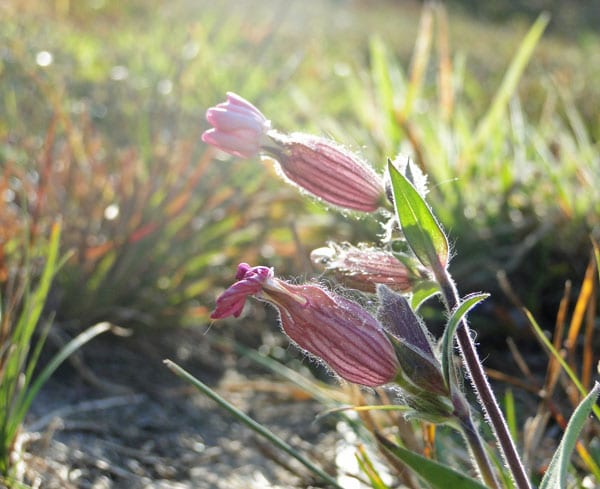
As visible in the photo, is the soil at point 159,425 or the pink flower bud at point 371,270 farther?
the soil at point 159,425

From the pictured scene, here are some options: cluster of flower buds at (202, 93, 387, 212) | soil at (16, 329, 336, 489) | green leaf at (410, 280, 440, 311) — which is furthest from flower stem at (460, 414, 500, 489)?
soil at (16, 329, 336, 489)

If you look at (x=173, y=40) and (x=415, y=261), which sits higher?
(x=173, y=40)

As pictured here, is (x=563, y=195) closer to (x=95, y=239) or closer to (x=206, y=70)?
(x=95, y=239)

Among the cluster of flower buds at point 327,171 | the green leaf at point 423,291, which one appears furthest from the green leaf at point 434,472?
the cluster of flower buds at point 327,171

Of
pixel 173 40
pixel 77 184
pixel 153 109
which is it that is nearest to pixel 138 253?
pixel 77 184

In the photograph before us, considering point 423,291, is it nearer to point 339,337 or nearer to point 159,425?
point 339,337

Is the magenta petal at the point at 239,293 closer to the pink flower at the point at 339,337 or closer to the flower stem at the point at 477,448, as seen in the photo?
the pink flower at the point at 339,337
